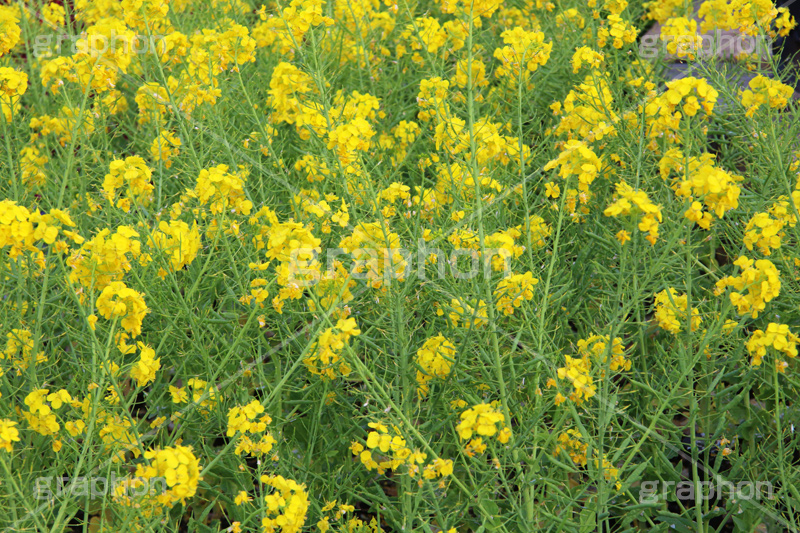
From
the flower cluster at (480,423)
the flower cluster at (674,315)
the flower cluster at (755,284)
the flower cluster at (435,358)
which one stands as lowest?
the flower cluster at (435,358)

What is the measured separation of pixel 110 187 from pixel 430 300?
1.13 meters

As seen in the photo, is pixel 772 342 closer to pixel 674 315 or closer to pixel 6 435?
pixel 674 315

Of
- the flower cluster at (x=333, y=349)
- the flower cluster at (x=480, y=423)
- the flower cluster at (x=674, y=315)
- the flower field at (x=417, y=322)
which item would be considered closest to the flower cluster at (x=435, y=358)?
the flower field at (x=417, y=322)

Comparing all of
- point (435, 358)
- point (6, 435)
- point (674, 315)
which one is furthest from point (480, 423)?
point (6, 435)

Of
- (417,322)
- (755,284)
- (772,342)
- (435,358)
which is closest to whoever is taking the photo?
(755,284)

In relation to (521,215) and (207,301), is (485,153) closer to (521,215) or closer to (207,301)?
(521,215)

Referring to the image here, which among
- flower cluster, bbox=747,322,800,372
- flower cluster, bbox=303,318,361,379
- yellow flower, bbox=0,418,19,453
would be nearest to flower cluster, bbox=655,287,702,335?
flower cluster, bbox=747,322,800,372

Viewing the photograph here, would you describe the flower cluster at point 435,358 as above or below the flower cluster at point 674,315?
below

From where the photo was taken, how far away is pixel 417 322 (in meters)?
2.46

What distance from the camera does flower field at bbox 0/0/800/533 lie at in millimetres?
2047

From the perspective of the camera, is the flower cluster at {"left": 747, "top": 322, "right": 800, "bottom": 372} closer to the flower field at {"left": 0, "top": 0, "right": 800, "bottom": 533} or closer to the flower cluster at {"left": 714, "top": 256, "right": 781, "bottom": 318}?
the flower field at {"left": 0, "top": 0, "right": 800, "bottom": 533}

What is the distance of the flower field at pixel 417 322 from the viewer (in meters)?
2.05

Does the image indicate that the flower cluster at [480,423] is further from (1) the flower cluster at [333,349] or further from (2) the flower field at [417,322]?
(1) the flower cluster at [333,349]

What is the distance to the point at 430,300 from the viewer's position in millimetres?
2459
